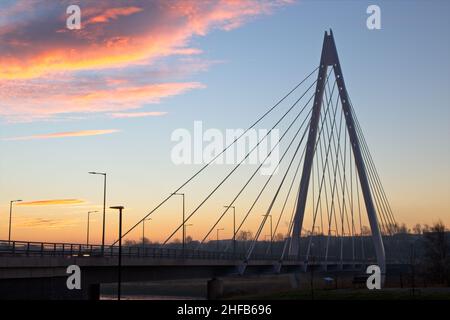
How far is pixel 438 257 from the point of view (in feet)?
318

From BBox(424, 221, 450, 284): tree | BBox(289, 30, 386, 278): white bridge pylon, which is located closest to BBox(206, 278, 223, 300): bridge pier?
BBox(289, 30, 386, 278): white bridge pylon

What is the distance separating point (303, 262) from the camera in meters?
101

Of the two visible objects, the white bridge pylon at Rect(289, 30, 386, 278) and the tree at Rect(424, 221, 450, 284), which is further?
the tree at Rect(424, 221, 450, 284)

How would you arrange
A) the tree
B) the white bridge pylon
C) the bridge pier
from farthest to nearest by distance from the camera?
the tree
the white bridge pylon
the bridge pier

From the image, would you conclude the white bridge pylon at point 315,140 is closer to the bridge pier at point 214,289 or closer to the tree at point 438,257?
the tree at point 438,257

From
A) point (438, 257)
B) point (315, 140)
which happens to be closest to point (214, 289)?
point (315, 140)

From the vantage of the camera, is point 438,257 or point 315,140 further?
point 438,257

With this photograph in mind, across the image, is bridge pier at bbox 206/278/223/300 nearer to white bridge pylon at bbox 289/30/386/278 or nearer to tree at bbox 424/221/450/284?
white bridge pylon at bbox 289/30/386/278

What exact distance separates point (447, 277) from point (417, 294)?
97.2ft

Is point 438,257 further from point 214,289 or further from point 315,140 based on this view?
point 214,289

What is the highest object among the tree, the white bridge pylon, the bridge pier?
the white bridge pylon

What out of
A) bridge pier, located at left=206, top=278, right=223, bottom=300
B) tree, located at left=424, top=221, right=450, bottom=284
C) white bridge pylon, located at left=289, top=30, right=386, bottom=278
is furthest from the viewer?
tree, located at left=424, top=221, right=450, bottom=284

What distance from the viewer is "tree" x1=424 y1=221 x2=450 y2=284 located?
3637 inches
